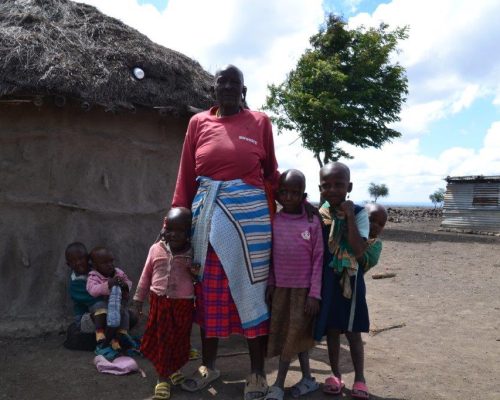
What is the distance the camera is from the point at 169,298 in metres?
2.83

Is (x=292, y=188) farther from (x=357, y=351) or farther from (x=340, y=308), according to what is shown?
(x=357, y=351)

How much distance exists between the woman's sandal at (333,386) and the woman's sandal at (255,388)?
378 millimetres

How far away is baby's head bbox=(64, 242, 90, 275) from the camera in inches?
144

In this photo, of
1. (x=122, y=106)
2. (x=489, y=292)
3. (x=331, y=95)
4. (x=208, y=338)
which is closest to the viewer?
(x=208, y=338)

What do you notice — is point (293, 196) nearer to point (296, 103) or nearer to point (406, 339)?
point (406, 339)

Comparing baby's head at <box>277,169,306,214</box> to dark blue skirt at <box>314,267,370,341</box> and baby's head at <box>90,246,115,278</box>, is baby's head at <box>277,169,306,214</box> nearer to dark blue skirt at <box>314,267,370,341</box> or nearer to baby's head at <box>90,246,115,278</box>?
dark blue skirt at <box>314,267,370,341</box>

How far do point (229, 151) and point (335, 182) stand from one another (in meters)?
0.63

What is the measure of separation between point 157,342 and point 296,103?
13600 mm

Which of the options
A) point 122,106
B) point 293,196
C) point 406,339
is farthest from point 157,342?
point 406,339

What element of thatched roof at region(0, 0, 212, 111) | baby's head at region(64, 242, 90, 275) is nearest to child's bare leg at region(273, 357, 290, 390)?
baby's head at region(64, 242, 90, 275)

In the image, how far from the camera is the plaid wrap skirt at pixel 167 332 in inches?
111

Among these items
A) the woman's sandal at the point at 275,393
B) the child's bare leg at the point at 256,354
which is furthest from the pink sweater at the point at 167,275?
the woman's sandal at the point at 275,393

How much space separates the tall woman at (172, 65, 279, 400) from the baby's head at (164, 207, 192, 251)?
6 centimetres

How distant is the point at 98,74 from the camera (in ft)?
12.9
